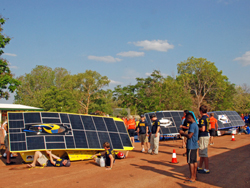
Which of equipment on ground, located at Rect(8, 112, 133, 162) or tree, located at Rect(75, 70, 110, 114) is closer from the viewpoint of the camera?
equipment on ground, located at Rect(8, 112, 133, 162)

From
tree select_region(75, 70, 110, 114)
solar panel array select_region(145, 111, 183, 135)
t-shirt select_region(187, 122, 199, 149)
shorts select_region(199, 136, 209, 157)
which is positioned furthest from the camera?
tree select_region(75, 70, 110, 114)

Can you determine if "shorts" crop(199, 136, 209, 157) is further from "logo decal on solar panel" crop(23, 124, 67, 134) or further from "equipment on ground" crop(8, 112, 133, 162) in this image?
"logo decal on solar panel" crop(23, 124, 67, 134)

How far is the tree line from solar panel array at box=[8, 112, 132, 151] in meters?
26.9

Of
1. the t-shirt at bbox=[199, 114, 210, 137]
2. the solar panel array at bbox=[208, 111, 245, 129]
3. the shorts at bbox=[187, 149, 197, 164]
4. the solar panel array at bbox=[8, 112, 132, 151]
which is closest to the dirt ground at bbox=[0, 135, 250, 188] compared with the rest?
the shorts at bbox=[187, 149, 197, 164]

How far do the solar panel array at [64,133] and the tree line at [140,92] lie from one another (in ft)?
88.4

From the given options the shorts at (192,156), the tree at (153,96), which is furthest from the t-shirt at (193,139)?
the tree at (153,96)

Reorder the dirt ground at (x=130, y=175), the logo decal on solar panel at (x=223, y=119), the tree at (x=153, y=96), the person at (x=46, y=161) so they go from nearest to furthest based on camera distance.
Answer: the dirt ground at (x=130, y=175) → the person at (x=46, y=161) → the logo decal on solar panel at (x=223, y=119) → the tree at (x=153, y=96)

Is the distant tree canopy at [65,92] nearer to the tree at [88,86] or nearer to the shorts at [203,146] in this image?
the tree at [88,86]

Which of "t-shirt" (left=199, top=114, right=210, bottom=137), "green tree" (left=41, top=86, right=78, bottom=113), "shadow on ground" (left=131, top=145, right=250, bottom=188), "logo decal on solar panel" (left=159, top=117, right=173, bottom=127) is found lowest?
"shadow on ground" (left=131, top=145, right=250, bottom=188)

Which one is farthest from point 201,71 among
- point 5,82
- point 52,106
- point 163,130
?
point 5,82

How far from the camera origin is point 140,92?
41375 millimetres

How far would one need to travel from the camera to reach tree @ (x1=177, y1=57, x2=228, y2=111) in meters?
54.6

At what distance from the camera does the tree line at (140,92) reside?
38.4 m

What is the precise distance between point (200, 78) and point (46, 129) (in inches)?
2054
